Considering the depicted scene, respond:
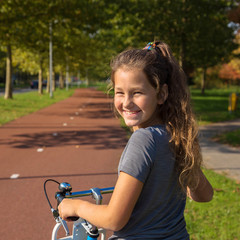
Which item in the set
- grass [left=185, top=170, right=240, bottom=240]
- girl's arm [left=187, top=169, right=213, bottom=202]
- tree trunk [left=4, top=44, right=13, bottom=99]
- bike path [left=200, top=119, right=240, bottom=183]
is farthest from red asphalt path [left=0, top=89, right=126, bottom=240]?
tree trunk [left=4, top=44, right=13, bottom=99]

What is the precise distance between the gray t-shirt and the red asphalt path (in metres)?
1.21

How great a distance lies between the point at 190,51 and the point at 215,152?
11979 millimetres

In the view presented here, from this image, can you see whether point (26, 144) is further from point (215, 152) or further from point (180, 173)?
point (180, 173)

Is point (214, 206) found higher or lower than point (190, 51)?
lower

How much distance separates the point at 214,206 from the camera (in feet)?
15.6

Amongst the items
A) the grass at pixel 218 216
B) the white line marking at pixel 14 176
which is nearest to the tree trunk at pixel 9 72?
the white line marking at pixel 14 176

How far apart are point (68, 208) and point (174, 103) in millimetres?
666

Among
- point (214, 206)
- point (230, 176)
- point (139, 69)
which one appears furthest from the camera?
point (230, 176)

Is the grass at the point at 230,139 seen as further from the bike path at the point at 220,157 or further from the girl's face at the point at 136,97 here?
the girl's face at the point at 136,97

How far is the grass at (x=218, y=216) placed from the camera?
3.92m

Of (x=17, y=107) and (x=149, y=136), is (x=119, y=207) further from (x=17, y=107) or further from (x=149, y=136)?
(x=17, y=107)

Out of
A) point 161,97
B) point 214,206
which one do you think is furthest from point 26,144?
point 161,97

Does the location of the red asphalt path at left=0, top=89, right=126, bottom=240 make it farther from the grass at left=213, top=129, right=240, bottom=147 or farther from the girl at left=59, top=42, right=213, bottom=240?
the grass at left=213, top=129, right=240, bottom=147

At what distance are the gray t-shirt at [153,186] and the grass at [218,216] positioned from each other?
258 centimetres
